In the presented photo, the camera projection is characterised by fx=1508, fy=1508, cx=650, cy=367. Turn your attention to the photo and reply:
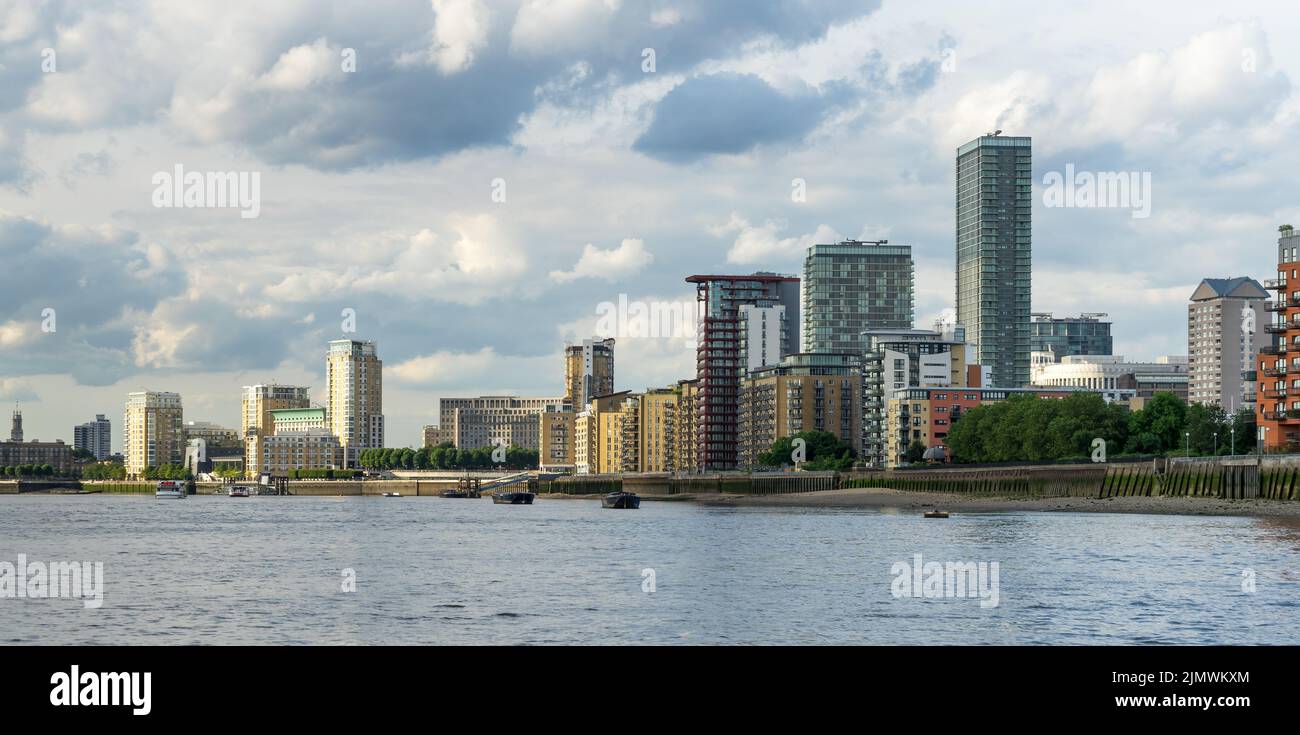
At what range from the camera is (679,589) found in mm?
61094

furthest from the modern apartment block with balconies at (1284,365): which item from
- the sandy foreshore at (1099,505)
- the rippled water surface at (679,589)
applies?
the rippled water surface at (679,589)

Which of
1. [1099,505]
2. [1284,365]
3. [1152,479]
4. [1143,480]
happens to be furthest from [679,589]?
[1284,365]

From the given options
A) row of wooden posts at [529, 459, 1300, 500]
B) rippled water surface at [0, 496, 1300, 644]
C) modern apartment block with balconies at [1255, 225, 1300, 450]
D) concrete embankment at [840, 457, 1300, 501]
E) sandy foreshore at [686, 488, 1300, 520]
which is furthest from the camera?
modern apartment block with balconies at [1255, 225, 1300, 450]

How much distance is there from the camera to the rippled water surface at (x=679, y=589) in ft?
150

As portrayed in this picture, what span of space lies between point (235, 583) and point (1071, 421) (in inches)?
5807

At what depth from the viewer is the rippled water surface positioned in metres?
45.8

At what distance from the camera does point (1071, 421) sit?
636ft

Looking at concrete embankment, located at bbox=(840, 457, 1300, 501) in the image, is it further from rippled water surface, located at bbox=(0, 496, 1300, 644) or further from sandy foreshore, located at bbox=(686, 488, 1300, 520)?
rippled water surface, located at bbox=(0, 496, 1300, 644)

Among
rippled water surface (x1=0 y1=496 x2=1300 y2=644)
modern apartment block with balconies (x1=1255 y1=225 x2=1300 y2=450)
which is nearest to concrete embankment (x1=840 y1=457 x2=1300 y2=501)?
modern apartment block with balconies (x1=1255 y1=225 x2=1300 y2=450)

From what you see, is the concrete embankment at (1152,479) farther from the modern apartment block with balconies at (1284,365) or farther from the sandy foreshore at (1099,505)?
the modern apartment block with balconies at (1284,365)
